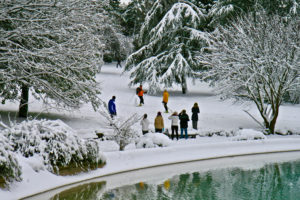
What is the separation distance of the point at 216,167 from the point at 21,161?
7456 mm

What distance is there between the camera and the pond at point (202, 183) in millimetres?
10812

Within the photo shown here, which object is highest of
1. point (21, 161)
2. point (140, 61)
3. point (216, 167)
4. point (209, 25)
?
point (209, 25)

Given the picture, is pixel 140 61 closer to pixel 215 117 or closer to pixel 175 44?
pixel 175 44

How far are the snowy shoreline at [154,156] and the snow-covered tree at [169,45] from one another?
13082 mm

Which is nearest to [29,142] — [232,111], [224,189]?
[224,189]

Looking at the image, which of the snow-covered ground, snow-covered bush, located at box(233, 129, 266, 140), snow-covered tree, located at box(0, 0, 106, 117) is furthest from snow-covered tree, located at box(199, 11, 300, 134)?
snow-covered tree, located at box(0, 0, 106, 117)

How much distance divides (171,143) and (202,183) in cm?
395

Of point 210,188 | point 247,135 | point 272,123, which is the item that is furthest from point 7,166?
point 272,123

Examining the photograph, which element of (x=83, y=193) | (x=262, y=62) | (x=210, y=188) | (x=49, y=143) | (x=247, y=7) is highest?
(x=247, y=7)

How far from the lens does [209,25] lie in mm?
34906

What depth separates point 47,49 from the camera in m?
15.9

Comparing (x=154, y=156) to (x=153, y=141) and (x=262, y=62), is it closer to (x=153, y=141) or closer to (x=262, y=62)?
(x=153, y=141)

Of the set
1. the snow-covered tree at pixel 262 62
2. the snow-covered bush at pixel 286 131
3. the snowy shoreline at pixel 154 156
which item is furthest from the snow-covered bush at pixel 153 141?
the snow-covered bush at pixel 286 131

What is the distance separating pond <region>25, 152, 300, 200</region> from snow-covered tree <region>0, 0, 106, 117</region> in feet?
17.7
